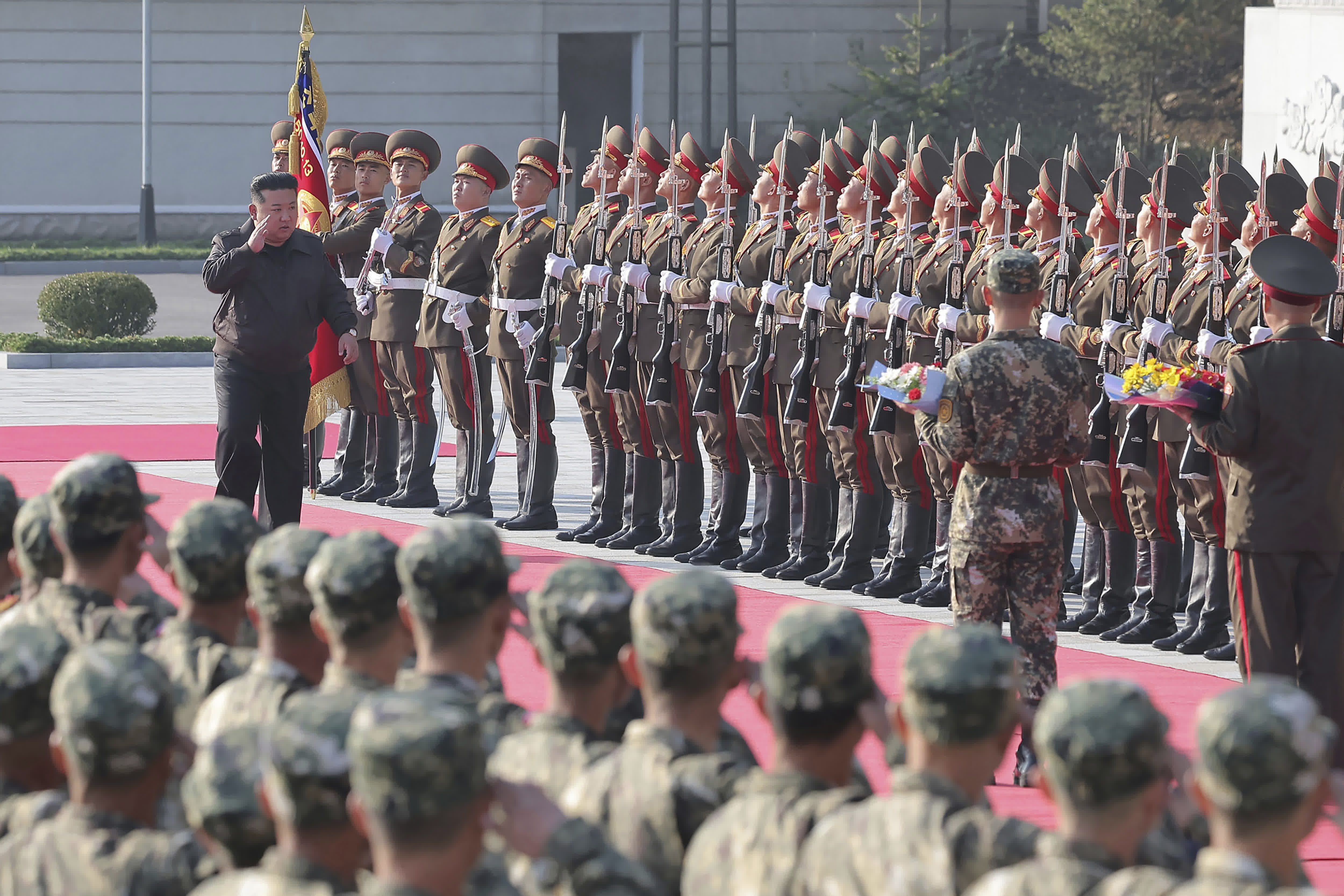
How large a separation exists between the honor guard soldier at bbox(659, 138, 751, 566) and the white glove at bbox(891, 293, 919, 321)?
114 cm

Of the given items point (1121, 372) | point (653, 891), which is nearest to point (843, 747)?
point (653, 891)

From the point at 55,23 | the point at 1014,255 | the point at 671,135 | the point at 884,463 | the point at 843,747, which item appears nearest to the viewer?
the point at 843,747

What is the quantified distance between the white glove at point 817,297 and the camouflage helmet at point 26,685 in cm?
646

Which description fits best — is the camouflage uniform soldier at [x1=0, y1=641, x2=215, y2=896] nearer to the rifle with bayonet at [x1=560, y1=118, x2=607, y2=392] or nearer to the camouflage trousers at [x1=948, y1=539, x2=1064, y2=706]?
the camouflage trousers at [x1=948, y1=539, x2=1064, y2=706]

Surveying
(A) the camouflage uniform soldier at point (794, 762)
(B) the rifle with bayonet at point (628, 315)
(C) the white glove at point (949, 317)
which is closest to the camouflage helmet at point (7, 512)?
(A) the camouflage uniform soldier at point (794, 762)

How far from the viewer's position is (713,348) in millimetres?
10133

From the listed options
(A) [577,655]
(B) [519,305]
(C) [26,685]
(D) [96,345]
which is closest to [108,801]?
(C) [26,685]

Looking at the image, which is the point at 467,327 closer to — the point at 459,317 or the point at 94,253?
the point at 459,317

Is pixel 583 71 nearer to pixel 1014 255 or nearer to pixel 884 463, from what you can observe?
pixel 884 463

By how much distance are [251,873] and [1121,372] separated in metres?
6.25

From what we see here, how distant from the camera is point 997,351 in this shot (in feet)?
21.0

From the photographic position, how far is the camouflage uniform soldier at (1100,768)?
9.38 feet

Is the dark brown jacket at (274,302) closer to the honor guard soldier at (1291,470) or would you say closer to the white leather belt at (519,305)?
the white leather belt at (519,305)

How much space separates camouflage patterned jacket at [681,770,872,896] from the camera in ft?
10.1
